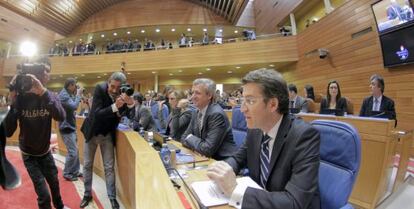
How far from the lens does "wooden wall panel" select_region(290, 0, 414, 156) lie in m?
4.90

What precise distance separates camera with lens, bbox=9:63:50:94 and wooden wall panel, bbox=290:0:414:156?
19.4 ft

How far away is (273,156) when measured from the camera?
1159mm

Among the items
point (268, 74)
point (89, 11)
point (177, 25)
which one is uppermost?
point (89, 11)

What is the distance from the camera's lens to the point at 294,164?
1.08m

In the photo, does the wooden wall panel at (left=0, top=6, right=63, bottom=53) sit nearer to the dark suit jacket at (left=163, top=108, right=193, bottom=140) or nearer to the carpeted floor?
the carpeted floor

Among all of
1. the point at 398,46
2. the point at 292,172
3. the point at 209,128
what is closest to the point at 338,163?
the point at 292,172

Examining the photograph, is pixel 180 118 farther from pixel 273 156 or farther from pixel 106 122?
pixel 273 156

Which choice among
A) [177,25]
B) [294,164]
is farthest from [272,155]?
[177,25]

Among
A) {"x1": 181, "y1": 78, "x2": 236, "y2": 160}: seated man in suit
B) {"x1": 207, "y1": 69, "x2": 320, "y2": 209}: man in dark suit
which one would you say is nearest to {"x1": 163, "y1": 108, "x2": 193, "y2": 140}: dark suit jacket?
{"x1": 181, "y1": 78, "x2": 236, "y2": 160}: seated man in suit

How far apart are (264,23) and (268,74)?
12.4 m

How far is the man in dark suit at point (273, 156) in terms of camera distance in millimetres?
991

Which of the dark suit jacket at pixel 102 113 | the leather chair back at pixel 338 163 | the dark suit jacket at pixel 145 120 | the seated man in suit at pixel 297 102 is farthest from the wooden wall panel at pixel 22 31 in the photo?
the leather chair back at pixel 338 163

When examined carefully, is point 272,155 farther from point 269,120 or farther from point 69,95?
point 69,95

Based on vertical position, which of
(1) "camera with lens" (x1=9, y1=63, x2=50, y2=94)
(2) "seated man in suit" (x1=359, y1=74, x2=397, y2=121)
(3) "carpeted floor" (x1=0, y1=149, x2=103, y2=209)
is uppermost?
(1) "camera with lens" (x1=9, y1=63, x2=50, y2=94)
